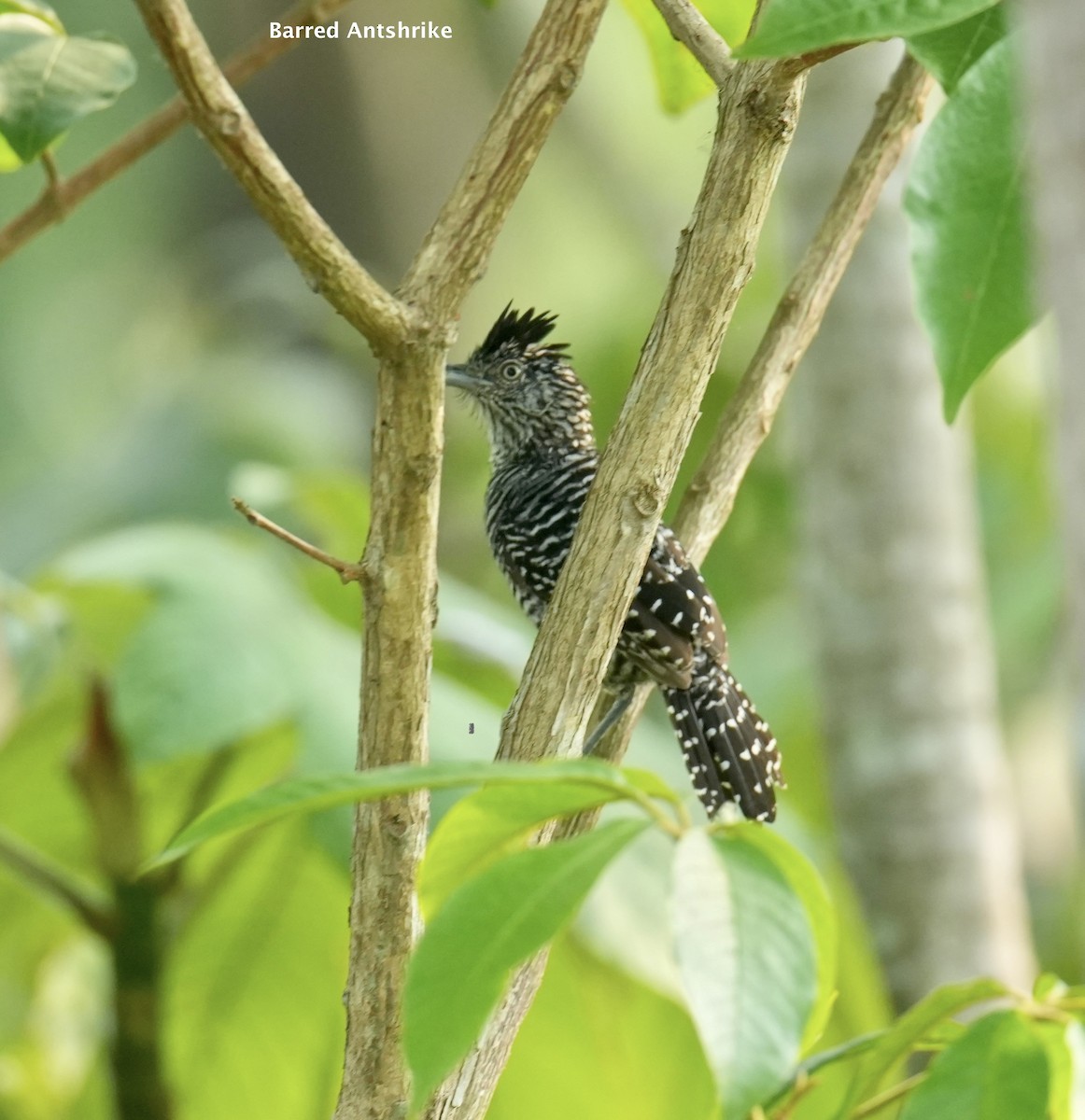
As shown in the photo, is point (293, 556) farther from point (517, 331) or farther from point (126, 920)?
point (126, 920)

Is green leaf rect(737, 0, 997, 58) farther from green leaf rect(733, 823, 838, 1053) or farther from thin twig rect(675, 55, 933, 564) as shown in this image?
thin twig rect(675, 55, 933, 564)

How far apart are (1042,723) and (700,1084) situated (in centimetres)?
343

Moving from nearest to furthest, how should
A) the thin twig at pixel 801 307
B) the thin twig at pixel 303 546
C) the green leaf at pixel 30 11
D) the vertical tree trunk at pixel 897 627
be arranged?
the thin twig at pixel 303 546 → the green leaf at pixel 30 11 → the thin twig at pixel 801 307 → the vertical tree trunk at pixel 897 627

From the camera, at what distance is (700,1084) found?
301cm

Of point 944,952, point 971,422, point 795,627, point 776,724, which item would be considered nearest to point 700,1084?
point 944,952

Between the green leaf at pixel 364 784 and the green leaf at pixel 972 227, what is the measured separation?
1.81ft

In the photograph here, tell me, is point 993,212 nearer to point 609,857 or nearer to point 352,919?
point 609,857

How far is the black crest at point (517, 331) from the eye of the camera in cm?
304

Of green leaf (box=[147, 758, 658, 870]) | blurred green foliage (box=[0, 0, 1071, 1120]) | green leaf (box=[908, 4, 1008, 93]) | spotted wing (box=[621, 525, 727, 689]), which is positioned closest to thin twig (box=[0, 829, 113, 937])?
blurred green foliage (box=[0, 0, 1071, 1120])

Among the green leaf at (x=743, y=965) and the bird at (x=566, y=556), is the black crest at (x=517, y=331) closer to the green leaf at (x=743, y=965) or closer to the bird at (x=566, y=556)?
the bird at (x=566, y=556)

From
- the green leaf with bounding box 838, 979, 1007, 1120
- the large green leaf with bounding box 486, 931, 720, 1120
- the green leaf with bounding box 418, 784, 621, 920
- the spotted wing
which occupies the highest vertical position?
the spotted wing

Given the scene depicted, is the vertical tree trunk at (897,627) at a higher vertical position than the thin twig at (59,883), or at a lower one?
higher

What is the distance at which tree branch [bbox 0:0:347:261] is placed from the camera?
1.89 m

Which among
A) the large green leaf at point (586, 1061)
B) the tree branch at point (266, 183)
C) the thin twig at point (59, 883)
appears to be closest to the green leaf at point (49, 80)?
the tree branch at point (266, 183)
